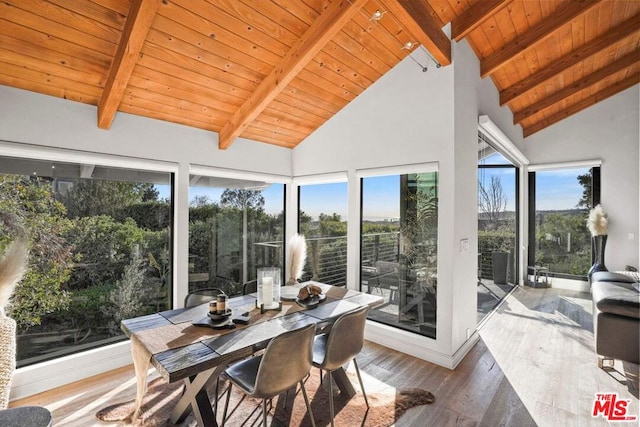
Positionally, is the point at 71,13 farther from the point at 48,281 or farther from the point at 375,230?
the point at 375,230

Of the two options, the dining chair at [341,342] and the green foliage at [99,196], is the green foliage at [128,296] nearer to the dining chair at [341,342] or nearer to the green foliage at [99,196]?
the green foliage at [99,196]

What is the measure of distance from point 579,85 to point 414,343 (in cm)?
449

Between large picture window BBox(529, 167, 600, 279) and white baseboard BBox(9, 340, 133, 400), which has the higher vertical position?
large picture window BBox(529, 167, 600, 279)

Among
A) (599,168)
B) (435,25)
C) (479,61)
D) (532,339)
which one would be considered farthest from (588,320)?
(435,25)

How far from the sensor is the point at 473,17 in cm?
286

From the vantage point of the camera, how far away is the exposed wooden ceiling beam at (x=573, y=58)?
Answer: 133 inches

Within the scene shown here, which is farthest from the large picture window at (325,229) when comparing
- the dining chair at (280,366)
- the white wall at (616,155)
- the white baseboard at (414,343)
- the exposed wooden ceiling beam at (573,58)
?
the white wall at (616,155)

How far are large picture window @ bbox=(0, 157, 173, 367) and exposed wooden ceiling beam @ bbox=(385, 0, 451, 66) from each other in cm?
282

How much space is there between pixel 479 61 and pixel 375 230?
2338 mm

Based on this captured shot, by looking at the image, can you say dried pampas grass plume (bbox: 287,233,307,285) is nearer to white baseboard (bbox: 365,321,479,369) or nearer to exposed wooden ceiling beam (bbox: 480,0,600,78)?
white baseboard (bbox: 365,321,479,369)

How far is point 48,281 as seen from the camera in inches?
108

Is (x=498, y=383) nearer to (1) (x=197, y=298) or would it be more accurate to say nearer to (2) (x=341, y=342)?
(2) (x=341, y=342)

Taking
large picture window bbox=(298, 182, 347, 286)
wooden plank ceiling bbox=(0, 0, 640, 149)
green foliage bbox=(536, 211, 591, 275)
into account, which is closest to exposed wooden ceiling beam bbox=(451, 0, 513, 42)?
wooden plank ceiling bbox=(0, 0, 640, 149)

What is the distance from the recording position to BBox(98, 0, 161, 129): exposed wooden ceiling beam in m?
1.94
